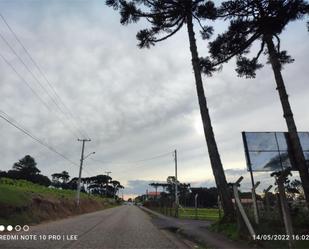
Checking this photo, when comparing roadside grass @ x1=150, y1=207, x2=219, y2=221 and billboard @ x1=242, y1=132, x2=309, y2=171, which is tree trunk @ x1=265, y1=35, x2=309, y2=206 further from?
roadside grass @ x1=150, y1=207, x2=219, y2=221

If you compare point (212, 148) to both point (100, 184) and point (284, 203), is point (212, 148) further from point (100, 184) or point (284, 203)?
point (100, 184)

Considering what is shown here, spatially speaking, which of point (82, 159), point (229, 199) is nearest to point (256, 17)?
point (229, 199)

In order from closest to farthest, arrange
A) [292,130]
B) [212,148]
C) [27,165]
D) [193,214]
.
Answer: [292,130], [212,148], [193,214], [27,165]

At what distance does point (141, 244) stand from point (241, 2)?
970cm

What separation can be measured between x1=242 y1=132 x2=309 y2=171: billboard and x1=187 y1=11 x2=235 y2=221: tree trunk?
2234mm

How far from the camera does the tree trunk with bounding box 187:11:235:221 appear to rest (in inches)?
623

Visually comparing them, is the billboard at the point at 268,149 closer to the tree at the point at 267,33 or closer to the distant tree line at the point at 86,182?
the tree at the point at 267,33

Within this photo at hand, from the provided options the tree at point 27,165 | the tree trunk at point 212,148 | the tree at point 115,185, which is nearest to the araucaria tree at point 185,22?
the tree trunk at point 212,148

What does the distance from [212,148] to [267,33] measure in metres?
5.37

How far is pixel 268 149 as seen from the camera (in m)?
14.7

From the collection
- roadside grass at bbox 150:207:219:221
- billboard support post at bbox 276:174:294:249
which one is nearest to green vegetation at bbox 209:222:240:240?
billboard support post at bbox 276:174:294:249

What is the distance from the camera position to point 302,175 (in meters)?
13.0

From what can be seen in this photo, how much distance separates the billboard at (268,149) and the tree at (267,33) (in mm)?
856

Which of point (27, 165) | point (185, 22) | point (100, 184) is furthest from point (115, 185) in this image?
point (185, 22)
